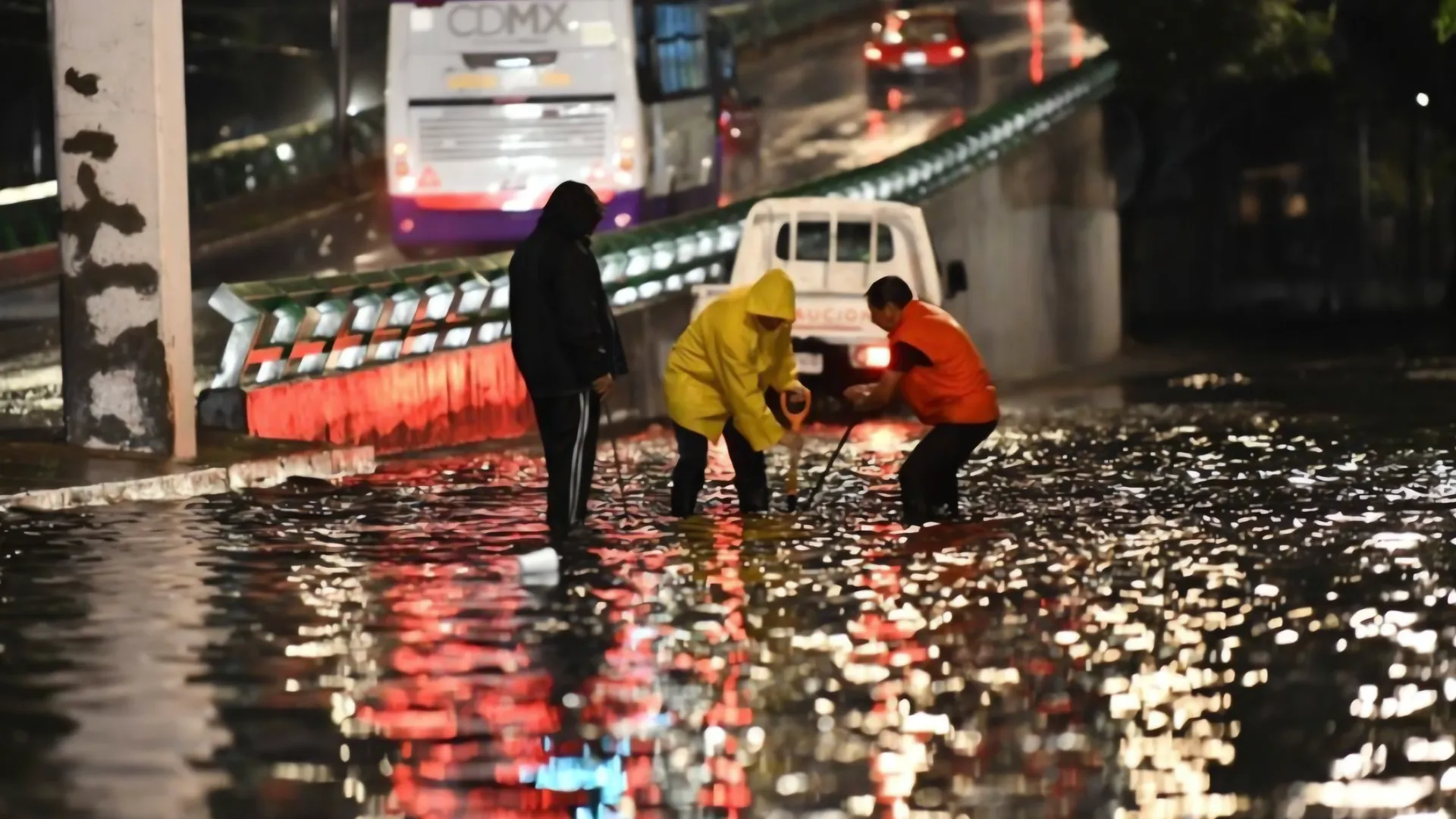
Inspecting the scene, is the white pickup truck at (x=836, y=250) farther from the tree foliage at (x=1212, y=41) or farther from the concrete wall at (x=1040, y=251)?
the tree foliage at (x=1212, y=41)

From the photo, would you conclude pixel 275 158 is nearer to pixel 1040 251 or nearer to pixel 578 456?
pixel 1040 251

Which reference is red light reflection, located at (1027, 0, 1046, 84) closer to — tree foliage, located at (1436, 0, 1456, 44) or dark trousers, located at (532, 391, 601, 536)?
tree foliage, located at (1436, 0, 1456, 44)

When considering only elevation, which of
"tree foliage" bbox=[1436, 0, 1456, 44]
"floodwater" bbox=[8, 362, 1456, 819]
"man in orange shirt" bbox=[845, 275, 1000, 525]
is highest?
"tree foliage" bbox=[1436, 0, 1456, 44]

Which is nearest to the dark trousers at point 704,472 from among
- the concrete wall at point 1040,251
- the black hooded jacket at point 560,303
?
the black hooded jacket at point 560,303

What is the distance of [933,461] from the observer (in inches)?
561

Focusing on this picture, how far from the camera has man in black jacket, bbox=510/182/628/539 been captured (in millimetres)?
13047

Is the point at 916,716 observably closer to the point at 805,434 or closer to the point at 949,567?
the point at 949,567

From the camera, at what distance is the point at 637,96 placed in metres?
28.8

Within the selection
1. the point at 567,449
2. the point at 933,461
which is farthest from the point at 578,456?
the point at 933,461

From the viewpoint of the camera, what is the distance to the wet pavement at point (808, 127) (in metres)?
25.9

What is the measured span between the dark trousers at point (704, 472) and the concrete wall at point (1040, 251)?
17.5 meters

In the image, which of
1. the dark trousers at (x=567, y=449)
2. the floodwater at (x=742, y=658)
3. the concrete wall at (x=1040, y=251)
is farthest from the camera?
the concrete wall at (x=1040, y=251)

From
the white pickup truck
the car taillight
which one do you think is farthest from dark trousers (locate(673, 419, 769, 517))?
the white pickup truck

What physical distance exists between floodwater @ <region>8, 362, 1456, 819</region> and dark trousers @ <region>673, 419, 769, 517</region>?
0.24 meters
